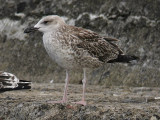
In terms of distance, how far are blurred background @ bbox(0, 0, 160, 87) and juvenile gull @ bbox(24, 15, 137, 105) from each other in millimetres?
5042

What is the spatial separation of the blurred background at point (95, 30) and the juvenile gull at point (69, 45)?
5042mm

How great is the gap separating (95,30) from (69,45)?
7091 mm

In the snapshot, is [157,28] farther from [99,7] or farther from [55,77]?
[55,77]

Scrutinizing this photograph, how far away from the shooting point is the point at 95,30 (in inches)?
560

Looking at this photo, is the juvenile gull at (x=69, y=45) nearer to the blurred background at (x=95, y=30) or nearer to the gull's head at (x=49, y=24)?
the gull's head at (x=49, y=24)

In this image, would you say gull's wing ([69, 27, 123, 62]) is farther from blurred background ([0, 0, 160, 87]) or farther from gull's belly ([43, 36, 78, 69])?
blurred background ([0, 0, 160, 87])

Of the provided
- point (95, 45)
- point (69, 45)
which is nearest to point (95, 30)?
point (95, 45)

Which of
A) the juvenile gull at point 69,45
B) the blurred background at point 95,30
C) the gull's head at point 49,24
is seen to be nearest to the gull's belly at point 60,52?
the juvenile gull at point 69,45

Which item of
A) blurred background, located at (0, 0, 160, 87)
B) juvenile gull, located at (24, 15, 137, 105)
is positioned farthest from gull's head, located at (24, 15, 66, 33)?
blurred background, located at (0, 0, 160, 87)

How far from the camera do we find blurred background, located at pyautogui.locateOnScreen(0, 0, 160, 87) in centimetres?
1301

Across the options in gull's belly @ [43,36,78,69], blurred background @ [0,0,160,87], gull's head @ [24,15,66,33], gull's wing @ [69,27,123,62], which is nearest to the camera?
gull's belly @ [43,36,78,69]

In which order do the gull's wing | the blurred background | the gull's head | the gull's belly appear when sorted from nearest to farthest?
the gull's belly → the gull's head → the gull's wing → the blurred background

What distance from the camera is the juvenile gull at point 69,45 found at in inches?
280

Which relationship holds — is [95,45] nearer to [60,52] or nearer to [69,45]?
[69,45]
